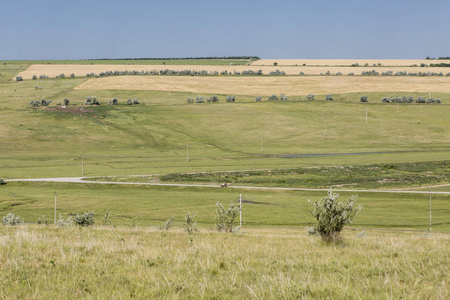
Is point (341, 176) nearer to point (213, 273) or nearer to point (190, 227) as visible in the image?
point (190, 227)

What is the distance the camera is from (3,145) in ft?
399

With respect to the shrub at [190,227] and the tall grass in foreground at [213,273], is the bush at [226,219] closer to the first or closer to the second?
the shrub at [190,227]

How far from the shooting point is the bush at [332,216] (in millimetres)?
17859

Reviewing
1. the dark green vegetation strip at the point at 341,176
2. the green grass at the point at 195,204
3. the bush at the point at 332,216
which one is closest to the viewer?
the bush at the point at 332,216

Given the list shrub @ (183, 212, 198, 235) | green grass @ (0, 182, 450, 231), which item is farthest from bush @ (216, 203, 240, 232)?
green grass @ (0, 182, 450, 231)

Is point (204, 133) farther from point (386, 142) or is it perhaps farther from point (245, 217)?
point (245, 217)

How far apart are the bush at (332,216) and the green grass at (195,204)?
101 ft

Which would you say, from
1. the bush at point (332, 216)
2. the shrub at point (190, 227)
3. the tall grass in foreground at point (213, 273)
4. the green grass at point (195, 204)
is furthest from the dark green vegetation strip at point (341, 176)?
the tall grass in foreground at point (213, 273)

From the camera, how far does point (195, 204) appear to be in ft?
212

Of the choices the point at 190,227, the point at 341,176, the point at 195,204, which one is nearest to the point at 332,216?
the point at 190,227

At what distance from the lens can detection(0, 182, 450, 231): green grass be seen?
→ 54.4 metres

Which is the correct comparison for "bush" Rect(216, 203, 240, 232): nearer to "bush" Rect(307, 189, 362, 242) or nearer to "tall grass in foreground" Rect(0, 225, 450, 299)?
"bush" Rect(307, 189, 362, 242)

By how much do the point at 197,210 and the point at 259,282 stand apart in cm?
5143

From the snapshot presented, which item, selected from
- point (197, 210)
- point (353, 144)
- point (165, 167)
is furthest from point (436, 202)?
point (353, 144)
